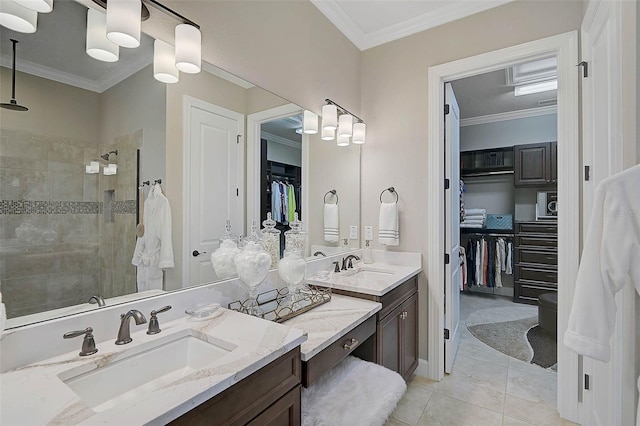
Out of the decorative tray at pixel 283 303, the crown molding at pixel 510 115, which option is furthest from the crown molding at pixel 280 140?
the crown molding at pixel 510 115

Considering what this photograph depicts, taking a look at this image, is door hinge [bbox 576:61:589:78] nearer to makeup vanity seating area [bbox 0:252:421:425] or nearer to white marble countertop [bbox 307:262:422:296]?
white marble countertop [bbox 307:262:422:296]

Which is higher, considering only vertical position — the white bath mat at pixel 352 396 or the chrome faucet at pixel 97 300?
the chrome faucet at pixel 97 300

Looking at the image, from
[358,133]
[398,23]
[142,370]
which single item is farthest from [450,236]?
[142,370]

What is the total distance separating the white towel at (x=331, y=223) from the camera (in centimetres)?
256

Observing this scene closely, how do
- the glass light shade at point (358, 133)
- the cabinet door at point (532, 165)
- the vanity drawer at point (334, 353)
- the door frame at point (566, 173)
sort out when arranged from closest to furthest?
1. the vanity drawer at point (334, 353)
2. the door frame at point (566, 173)
3. the glass light shade at point (358, 133)
4. the cabinet door at point (532, 165)

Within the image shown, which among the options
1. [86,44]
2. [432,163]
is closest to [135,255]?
[86,44]

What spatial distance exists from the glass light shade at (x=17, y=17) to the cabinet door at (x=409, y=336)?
2.33m

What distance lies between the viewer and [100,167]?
1.16 meters

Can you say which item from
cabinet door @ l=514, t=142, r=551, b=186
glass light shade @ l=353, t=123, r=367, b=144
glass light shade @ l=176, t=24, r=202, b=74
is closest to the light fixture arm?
glass light shade @ l=353, t=123, r=367, b=144

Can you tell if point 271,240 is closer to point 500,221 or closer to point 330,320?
point 330,320

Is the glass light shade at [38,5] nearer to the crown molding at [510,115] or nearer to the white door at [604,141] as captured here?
the white door at [604,141]

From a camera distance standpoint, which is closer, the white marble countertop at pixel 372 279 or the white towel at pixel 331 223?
the white marble countertop at pixel 372 279

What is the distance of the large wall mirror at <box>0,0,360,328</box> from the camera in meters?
0.98

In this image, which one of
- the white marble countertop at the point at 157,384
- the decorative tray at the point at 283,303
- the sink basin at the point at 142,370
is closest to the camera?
the white marble countertop at the point at 157,384
